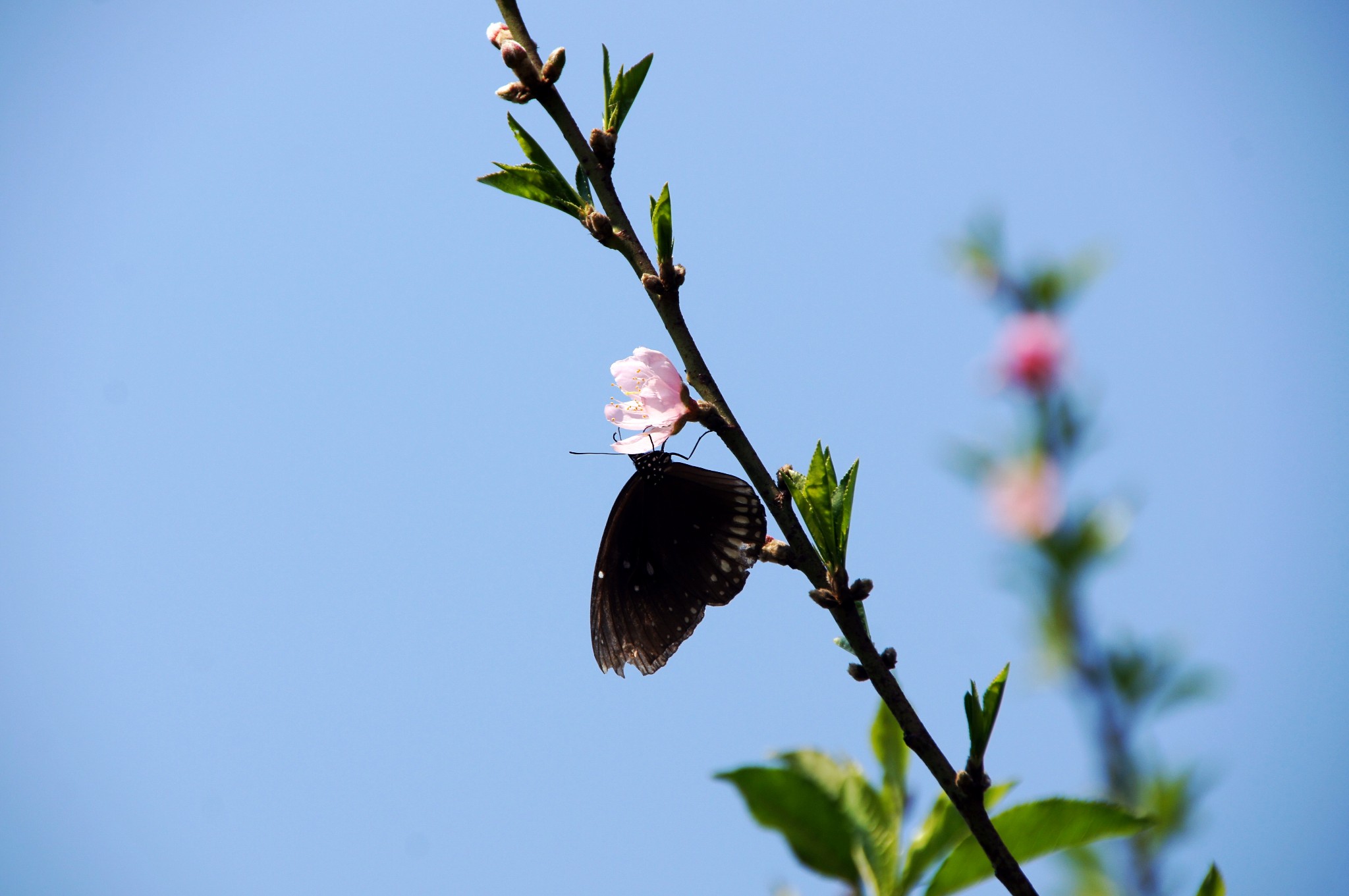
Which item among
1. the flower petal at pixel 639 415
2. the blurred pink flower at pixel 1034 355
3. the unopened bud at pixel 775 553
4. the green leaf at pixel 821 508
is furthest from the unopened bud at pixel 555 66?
the blurred pink flower at pixel 1034 355

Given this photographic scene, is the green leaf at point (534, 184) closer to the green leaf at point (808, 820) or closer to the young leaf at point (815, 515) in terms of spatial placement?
the young leaf at point (815, 515)

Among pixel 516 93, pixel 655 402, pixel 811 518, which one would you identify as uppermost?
pixel 516 93

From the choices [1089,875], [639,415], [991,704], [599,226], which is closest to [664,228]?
[599,226]

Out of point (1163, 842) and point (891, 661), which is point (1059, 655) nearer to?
point (1163, 842)

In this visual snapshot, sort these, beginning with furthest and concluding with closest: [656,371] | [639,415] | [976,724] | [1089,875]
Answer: [1089,875] < [639,415] < [656,371] < [976,724]

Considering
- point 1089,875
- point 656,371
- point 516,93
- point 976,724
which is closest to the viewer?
point 976,724

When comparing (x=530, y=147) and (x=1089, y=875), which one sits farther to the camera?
(x=1089, y=875)

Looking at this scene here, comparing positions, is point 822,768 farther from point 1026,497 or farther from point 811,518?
point 1026,497

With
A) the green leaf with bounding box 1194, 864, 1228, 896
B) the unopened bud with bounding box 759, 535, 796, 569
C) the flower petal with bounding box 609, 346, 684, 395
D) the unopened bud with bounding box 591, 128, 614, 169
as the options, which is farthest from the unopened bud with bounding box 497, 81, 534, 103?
the green leaf with bounding box 1194, 864, 1228, 896
